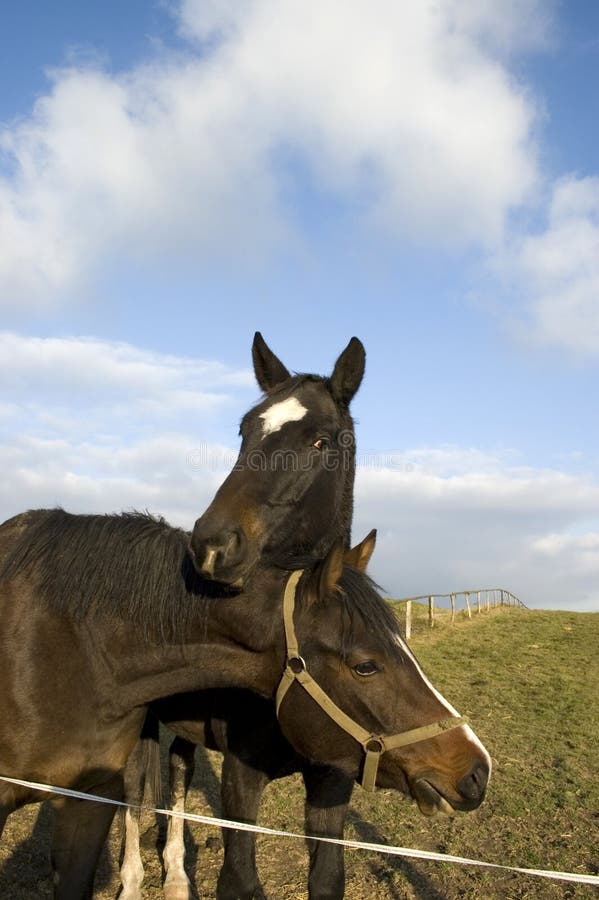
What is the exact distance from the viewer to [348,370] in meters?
3.97

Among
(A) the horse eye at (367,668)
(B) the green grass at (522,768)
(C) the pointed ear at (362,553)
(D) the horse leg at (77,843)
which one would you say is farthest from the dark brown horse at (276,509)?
(B) the green grass at (522,768)

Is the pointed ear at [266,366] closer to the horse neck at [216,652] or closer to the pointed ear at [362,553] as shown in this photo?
the pointed ear at [362,553]

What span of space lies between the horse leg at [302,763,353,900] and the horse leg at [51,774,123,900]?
3.64 feet

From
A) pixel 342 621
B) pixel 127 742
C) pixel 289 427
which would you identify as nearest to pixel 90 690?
pixel 127 742

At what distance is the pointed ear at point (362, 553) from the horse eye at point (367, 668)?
0.82m

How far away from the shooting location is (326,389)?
3.96m

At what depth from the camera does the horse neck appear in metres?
2.98

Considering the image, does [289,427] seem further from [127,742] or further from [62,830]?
[62,830]

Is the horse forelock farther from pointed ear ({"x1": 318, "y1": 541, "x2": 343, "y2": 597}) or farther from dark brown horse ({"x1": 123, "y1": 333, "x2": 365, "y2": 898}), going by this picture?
dark brown horse ({"x1": 123, "y1": 333, "x2": 365, "y2": 898})

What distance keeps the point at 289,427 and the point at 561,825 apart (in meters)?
5.00

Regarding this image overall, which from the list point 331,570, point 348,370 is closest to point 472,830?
point 331,570

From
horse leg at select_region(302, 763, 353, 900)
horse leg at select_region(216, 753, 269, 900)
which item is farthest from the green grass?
horse leg at select_region(216, 753, 269, 900)

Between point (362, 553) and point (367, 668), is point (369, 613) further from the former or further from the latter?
point (362, 553)

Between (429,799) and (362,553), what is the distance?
4.31 feet
